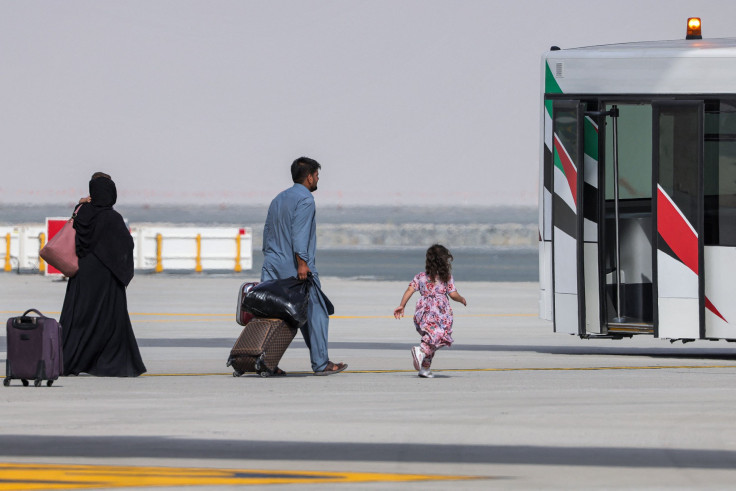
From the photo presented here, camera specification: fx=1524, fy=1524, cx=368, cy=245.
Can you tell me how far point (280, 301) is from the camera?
487 inches

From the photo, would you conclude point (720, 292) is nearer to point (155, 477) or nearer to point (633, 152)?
point (633, 152)

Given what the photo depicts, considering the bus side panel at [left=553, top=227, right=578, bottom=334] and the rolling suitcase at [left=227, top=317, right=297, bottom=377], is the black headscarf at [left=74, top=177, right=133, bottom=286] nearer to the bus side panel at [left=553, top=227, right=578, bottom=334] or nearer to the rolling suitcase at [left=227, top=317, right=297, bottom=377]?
the rolling suitcase at [left=227, top=317, right=297, bottom=377]

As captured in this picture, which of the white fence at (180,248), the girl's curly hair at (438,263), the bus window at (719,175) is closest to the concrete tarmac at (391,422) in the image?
the girl's curly hair at (438,263)

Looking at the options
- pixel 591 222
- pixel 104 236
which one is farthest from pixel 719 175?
pixel 104 236

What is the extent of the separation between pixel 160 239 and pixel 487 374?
80.2 ft

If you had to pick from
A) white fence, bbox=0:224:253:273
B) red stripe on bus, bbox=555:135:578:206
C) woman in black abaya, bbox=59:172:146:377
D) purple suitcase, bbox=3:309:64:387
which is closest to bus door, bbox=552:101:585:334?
red stripe on bus, bbox=555:135:578:206

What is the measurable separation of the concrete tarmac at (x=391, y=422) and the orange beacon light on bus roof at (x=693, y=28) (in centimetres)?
326

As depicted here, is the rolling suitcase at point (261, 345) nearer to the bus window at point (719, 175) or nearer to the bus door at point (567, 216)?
the bus door at point (567, 216)

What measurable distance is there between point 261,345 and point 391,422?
291 cm

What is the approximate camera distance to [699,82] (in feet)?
47.3

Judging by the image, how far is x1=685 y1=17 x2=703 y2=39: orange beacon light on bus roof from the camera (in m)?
15.5

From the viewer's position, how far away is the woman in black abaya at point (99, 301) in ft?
41.3

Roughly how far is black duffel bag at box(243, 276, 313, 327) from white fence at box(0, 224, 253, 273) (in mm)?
24287

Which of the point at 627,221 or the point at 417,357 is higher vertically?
the point at 627,221
